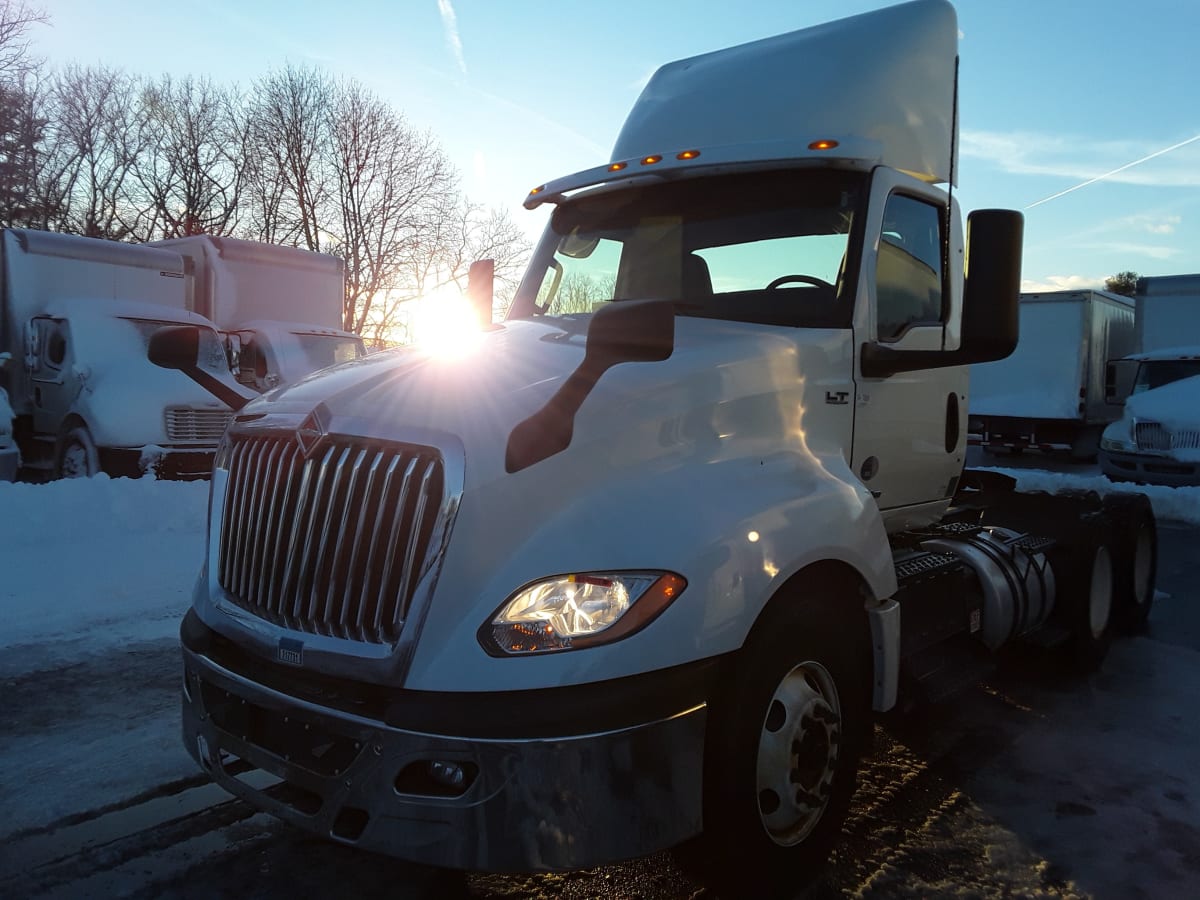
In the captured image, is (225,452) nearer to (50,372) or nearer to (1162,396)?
(50,372)

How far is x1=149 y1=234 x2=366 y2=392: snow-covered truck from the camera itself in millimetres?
14250

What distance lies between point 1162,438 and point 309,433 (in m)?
14.8

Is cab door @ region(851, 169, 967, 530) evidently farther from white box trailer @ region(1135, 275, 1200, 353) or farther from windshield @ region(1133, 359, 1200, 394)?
white box trailer @ region(1135, 275, 1200, 353)

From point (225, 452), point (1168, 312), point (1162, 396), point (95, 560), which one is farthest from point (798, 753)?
point (1168, 312)

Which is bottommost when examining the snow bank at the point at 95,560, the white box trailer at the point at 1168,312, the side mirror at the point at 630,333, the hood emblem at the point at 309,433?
the snow bank at the point at 95,560

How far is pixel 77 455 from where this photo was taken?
11117 millimetres

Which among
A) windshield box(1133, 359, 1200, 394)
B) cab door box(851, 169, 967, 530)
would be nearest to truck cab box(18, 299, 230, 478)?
cab door box(851, 169, 967, 530)

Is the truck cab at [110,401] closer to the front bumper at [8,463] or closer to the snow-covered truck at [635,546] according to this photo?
the front bumper at [8,463]

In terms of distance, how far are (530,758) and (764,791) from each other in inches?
35.9

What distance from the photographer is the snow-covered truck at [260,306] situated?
14.2 m

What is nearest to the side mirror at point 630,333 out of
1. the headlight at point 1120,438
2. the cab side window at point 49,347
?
the cab side window at point 49,347

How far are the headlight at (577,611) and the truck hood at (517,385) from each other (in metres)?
0.34

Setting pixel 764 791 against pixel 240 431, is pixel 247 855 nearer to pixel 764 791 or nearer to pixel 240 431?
pixel 240 431

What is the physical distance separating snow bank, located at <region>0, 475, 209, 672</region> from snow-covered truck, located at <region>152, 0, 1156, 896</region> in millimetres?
3195
